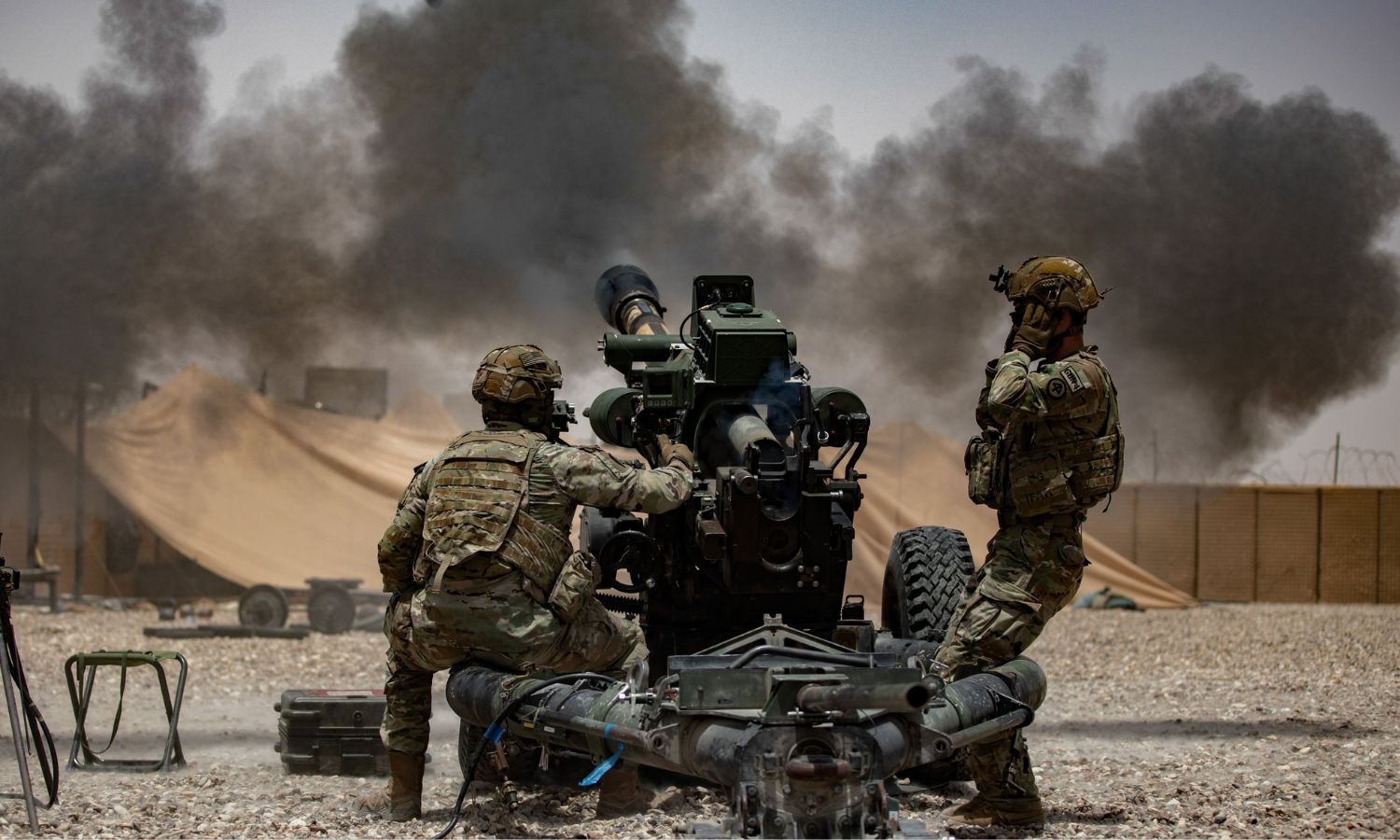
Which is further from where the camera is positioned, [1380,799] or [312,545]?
[312,545]

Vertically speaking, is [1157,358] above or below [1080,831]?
above

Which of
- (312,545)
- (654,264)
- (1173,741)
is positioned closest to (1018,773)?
(1173,741)

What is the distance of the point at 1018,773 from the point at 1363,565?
13.1 meters

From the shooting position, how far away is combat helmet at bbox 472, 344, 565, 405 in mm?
6125

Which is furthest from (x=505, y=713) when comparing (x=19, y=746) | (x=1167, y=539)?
(x=1167, y=539)

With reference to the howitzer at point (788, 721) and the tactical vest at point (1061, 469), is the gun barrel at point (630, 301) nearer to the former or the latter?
the tactical vest at point (1061, 469)

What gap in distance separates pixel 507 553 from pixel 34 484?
34.3 feet

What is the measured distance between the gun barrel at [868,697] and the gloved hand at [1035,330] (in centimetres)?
191

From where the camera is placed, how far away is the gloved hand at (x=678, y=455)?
6500 millimetres

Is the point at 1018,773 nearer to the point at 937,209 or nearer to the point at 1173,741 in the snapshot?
the point at 1173,741

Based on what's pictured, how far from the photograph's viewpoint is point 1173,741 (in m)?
8.18

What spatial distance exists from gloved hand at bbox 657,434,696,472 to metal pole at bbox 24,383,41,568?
31.6ft

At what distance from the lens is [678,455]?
655cm

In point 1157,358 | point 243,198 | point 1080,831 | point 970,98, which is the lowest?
point 1080,831
